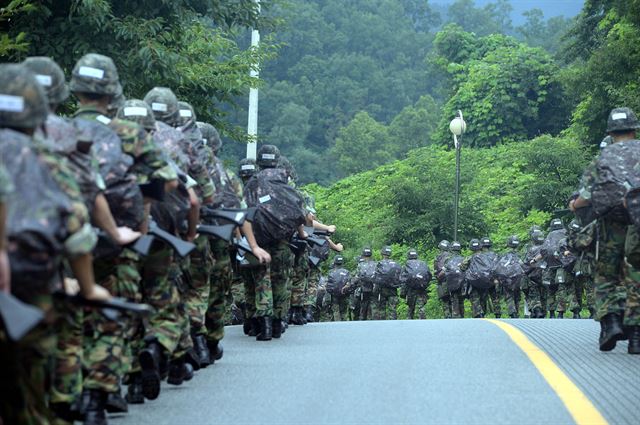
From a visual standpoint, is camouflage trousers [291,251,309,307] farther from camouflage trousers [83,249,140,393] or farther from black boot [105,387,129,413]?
camouflage trousers [83,249,140,393]

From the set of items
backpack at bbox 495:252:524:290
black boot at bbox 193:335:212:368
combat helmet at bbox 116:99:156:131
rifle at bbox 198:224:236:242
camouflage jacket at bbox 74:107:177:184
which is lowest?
black boot at bbox 193:335:212:368


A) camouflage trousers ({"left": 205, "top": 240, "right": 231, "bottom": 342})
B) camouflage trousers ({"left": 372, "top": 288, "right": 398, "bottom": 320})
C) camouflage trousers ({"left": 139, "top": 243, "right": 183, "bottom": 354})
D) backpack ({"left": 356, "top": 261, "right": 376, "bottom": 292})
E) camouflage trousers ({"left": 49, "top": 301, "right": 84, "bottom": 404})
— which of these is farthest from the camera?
backpack ({"left": 356, "top": 261, "right": 376, "bottom": 292})

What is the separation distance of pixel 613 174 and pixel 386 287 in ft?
104

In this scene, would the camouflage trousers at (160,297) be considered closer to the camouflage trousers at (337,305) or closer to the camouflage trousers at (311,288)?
the camouflage trousers at (311,288)

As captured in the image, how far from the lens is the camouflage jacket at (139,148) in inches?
364

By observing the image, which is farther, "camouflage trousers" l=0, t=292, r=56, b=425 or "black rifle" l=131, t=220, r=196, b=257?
"black rifle" l=131, t=220, r=196, b=257

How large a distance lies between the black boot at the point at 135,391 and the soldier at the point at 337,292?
35.6 metres

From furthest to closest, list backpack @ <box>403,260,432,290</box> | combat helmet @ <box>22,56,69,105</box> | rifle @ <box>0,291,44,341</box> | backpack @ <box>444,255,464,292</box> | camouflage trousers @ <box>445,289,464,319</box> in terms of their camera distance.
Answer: backpack @ <box>403,260,432,290</box> < camouflage trousers @ <box>445,289,464,319</box> < backpack @ <box>444,255,464,292</box> < combat helmet @ <box>22,56,69,105</box> < rifle @ <box>0,291,44,341</box>

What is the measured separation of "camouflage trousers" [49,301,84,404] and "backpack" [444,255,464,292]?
34.7 m

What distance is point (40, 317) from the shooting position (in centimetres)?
548

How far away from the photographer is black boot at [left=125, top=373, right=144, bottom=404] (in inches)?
402

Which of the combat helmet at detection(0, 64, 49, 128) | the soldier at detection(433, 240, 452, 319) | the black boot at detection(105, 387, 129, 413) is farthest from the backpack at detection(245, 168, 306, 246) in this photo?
the soldier at detection(433, 240, 452, 319)

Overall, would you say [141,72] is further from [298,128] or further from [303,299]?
[298,128]

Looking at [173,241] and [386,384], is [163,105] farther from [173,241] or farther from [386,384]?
[386,384]
